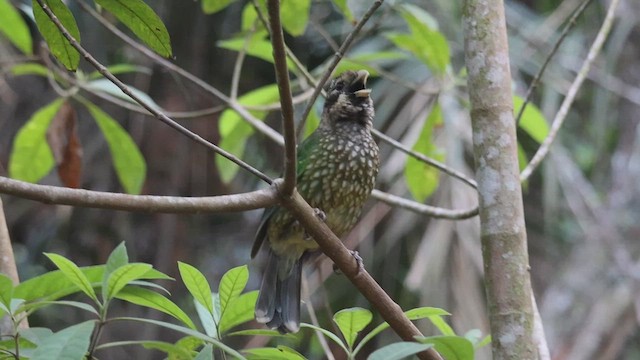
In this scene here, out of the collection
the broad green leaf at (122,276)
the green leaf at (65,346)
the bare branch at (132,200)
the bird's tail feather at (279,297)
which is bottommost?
the bird's tail feather at (279,297)

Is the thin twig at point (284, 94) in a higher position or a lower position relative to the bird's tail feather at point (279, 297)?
higher

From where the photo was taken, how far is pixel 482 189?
170cm

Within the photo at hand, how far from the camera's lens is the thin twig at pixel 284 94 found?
1.31 meters

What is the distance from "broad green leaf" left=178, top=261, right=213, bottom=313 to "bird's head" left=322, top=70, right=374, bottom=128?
1.29m

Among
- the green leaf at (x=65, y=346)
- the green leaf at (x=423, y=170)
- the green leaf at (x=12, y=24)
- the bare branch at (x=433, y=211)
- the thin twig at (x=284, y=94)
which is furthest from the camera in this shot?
the green leaf at (x=423, y=170)

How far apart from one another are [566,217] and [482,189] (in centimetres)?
248

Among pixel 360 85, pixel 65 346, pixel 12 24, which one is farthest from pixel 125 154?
pixel 65 346

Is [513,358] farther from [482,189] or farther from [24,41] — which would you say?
[24,41]

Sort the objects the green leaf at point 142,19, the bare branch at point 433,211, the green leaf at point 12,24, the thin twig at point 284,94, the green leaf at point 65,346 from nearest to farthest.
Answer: the green leaf at point 65,346, the thin twig at point 284,94, the green leaf at point 142,19, the bare branch at point 433,211, the green leaf at point 12,24

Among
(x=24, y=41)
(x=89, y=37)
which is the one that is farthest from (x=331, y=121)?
(x=89, y=37)

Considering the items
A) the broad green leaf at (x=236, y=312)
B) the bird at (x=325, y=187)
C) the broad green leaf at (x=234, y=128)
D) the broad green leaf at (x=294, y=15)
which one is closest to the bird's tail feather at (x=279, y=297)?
the bird at (x=325, y=187)

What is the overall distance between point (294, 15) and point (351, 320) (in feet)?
4.33

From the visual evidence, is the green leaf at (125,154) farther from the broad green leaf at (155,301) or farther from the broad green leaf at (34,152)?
the broad green leaf at (155,301)

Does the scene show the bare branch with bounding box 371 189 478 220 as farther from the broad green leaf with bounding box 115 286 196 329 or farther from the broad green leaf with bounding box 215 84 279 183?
the broad green leaf with bounding box 115 286 196 329
